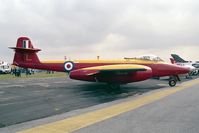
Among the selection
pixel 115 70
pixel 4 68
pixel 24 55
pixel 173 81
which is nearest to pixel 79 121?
pixel 115 70

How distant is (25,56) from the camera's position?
969 inches

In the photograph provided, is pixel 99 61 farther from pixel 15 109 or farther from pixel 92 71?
pixel 15 109

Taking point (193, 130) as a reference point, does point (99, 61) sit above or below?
above

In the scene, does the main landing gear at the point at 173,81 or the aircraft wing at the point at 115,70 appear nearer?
the aircraft wing at the point at 115,70

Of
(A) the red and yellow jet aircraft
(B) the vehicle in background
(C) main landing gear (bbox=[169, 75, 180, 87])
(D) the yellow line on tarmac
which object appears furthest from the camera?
(B) the vehicle in background

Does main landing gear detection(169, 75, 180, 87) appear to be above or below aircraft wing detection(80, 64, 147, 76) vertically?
below

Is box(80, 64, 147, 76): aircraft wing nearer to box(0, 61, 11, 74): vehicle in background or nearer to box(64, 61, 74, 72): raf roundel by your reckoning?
box(64, 61, 74, 72): raf roundel

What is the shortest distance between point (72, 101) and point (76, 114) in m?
3.77

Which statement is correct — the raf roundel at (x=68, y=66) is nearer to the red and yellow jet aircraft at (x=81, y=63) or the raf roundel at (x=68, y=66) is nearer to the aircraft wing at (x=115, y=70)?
A: the red and yellow jet aircraft at (x=81, y=63)

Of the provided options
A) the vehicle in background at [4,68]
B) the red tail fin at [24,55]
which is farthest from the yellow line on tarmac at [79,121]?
the vehicle in background at [4,68]

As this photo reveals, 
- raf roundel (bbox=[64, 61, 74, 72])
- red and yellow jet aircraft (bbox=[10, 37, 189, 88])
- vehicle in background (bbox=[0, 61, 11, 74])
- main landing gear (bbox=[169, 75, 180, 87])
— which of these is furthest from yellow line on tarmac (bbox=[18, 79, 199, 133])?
vehicle in background (bbox=[0, 61, 11, 74])

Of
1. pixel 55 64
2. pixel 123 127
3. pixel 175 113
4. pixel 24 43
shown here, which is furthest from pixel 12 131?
pixel 24 43

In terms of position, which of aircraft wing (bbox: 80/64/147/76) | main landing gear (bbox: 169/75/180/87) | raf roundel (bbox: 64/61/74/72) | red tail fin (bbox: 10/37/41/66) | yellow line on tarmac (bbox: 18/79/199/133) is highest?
red tail fin (bbox: 10/37/41/66)

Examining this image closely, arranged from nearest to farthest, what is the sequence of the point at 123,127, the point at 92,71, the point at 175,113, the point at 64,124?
the point at 123,127 < the point at 64,124 < the point at 175,113 < the point at 92,71
